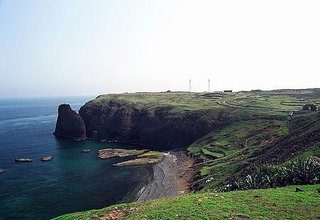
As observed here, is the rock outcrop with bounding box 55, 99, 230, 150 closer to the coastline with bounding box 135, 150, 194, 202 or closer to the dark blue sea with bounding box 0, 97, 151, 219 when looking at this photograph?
the coastline with bounding box 135, 150, 194, 202

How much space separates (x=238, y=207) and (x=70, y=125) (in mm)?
122188

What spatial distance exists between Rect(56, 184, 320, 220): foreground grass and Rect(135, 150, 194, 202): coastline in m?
31.4

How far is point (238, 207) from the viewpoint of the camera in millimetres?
25328

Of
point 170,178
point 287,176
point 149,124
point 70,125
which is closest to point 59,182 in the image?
point 170,178

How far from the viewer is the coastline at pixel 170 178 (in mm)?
62594

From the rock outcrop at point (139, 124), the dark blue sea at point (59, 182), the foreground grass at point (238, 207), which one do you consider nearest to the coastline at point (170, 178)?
the dark blue sea at point (59, 182)

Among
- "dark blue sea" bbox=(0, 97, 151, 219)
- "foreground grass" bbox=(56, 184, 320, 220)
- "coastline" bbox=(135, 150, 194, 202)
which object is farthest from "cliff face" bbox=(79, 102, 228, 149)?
"foreground grass" bbox=(56, 184, 320, 220)

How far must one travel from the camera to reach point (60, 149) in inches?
4412

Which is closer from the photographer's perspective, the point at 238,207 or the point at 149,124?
the point at 238,207

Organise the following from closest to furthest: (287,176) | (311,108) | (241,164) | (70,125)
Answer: (287,176), (241,164), (311,108), (70,125)

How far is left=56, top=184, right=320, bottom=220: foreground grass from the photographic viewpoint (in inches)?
925

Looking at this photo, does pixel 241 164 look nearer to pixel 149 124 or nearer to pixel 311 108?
pixel 311 108

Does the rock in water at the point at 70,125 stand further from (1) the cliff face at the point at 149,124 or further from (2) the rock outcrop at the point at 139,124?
(1) the cliff face at the point at 149,124

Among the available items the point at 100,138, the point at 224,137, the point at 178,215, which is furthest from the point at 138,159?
the point at 178,215
